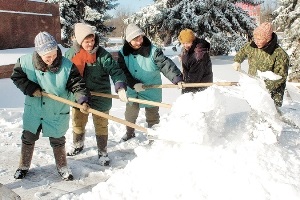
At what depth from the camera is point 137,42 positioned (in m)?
3.98

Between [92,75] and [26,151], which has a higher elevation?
[92,75]

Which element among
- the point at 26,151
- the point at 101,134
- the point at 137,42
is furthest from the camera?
the point at 137,42

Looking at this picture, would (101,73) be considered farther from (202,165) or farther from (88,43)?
(202,165)

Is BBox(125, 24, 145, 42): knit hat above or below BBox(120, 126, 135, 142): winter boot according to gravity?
above

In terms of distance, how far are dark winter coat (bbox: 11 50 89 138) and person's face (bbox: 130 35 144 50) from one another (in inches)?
39.2

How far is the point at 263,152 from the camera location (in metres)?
2.69

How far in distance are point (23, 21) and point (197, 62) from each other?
793 centimetres

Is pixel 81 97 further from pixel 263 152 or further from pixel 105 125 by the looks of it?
pixel 263 152

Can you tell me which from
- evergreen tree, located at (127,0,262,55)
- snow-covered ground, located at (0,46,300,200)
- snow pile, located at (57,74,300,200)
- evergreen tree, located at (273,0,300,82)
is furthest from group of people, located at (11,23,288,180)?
evergreen tree, located at (127,0,262,55)

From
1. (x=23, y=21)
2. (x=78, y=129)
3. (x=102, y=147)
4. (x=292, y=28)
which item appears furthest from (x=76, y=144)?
(x=292, y=28)

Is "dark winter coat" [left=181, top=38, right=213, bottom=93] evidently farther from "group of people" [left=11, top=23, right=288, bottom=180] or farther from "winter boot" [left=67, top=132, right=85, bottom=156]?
"winter boot" [left=67, top=132, right=85, bottom=156]

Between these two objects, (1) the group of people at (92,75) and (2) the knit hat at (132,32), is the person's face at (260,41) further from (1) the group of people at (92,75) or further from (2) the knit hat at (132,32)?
(2) the knit hat at (132,32)


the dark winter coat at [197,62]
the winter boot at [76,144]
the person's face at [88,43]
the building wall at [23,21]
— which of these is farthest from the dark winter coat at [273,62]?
the building wall at [23,21]

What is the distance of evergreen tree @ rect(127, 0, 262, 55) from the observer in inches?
568
